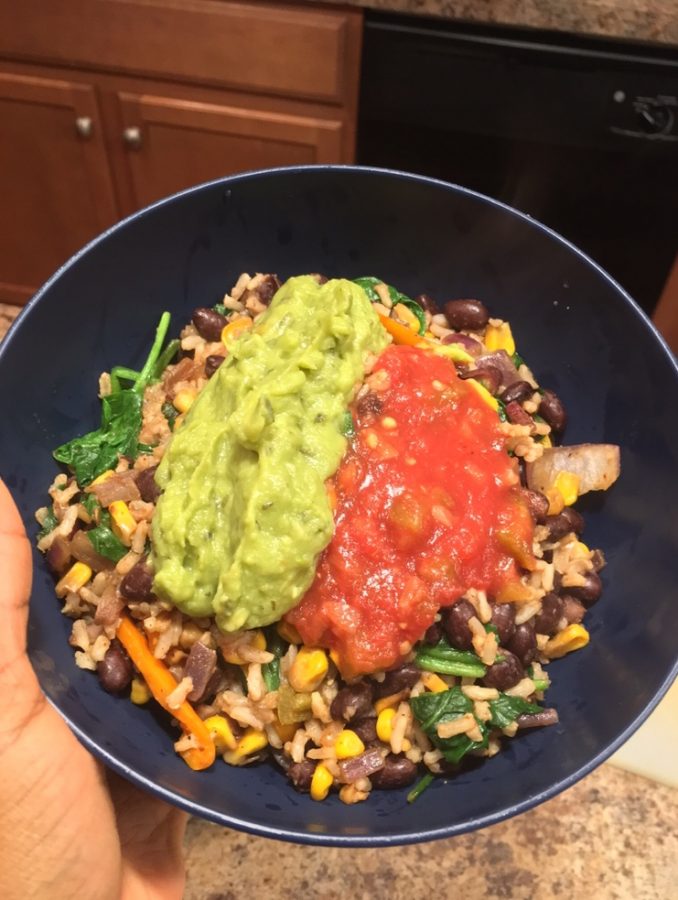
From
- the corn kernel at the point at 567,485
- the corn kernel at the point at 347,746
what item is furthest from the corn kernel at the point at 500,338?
the corn kernel at the point at 347,746

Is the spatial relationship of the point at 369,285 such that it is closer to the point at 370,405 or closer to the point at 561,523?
the point at 370,405

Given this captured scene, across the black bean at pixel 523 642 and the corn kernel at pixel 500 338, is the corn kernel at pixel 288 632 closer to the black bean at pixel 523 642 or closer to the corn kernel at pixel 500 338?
the black bean at pixel 523 642

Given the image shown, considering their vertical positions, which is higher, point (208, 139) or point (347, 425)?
point (208, 139)

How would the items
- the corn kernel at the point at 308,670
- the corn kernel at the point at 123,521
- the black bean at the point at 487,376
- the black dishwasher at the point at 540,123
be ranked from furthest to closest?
1. the black dishwasher at the point at 540,123
2. the black bean at the point at 487,376
3. the corn kernel at the point at 123,521
4. the corn kernel at the point at 308,670

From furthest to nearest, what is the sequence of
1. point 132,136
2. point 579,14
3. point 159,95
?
point 132,136, point 159,95, point 579,14

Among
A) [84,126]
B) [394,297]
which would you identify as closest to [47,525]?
[394,297]

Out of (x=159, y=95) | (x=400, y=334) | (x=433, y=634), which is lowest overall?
(x=433, y=634)

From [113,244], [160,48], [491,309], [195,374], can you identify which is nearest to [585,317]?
[491,309]

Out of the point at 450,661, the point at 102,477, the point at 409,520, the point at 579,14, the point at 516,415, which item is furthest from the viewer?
the point at 579,14
